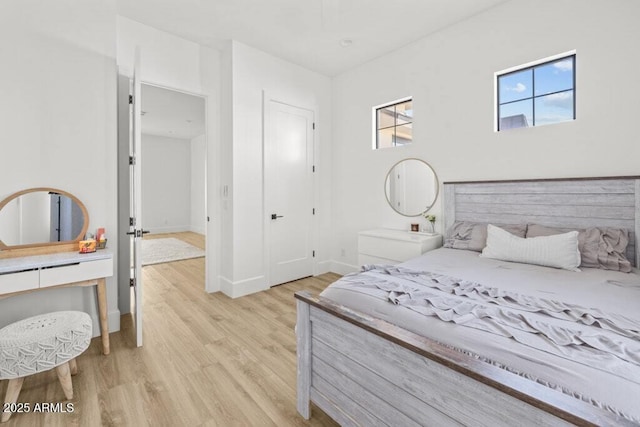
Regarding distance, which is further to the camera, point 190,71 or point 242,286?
point 242,286

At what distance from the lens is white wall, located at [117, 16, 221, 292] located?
298cm

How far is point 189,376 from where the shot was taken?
200 centimetres

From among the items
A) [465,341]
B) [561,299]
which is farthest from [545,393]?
[561,299]

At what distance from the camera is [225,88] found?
3520 mm

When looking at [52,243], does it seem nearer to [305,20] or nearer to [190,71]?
[190,71]

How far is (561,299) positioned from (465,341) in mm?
772

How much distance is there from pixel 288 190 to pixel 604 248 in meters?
3.12

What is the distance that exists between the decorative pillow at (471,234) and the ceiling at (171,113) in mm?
3904

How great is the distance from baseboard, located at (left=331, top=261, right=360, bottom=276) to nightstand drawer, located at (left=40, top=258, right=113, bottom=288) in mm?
2827

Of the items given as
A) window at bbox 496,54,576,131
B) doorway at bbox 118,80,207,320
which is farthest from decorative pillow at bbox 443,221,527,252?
doorway at bbox 118,80,207,320

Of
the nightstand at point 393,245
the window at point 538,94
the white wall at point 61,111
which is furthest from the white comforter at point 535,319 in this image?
the white wall at point 61,111

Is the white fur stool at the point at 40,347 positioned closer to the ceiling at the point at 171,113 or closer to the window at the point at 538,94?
the ceiling at the point at 171,113

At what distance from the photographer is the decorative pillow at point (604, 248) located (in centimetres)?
206

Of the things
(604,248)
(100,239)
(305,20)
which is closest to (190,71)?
(305,20)
